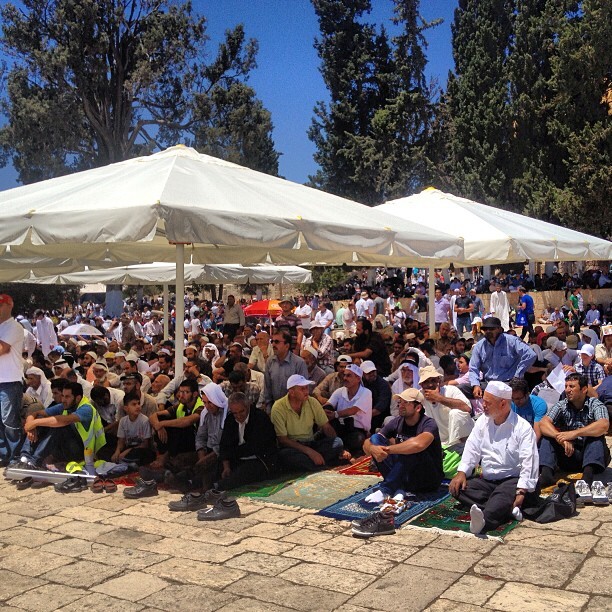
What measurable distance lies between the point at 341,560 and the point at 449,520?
3.52 ft

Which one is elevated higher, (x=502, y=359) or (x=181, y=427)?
(x=502, y=359)

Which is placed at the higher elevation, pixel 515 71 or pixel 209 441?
pixel 515 71

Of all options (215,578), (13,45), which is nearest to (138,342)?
(215,578)

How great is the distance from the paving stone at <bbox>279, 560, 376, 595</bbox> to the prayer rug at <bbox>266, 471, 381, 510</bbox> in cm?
126

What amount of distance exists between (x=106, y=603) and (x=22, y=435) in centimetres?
377

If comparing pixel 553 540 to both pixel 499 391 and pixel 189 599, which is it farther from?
pixel 189 599

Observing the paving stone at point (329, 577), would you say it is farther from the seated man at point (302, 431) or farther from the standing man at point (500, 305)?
the standing man at point (500, 305)

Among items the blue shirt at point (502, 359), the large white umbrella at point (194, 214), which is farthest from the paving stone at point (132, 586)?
the blue shirt at point (502, 359)

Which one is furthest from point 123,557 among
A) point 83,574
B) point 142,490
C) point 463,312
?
point 463,312

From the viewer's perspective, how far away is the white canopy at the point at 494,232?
925 centimetres

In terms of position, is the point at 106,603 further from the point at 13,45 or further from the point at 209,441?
Answer: the point at 13,45

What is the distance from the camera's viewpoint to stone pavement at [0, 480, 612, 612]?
152 inches

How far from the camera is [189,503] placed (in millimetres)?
5598

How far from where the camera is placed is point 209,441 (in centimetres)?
646
